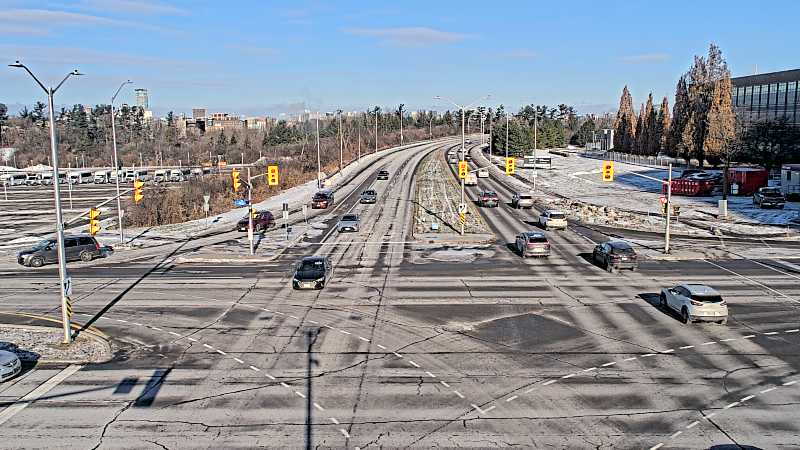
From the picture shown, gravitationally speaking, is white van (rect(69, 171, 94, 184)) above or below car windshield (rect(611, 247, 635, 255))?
below

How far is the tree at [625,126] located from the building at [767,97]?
61.4 feet

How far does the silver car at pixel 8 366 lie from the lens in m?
19.9

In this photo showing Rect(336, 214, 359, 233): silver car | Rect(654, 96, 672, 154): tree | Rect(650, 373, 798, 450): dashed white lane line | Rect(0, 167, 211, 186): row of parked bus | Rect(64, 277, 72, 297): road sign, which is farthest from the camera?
Rect(0, 167, 211, 186): row of parked bus

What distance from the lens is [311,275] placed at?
107 ft

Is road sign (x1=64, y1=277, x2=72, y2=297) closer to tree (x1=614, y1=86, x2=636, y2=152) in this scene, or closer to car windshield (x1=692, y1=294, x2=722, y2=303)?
car windshield (x1=692, y1=294, x2=722, y2=303)

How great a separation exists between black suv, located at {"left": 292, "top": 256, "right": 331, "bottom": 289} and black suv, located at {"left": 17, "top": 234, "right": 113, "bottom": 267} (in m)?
17.5

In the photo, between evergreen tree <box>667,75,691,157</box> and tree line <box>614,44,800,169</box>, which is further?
evergreen tree <box>667,75,691,157</box>

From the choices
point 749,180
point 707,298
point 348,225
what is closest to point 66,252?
point 348,225

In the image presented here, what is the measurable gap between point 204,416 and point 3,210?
7848cm

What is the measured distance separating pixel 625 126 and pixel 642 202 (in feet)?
201

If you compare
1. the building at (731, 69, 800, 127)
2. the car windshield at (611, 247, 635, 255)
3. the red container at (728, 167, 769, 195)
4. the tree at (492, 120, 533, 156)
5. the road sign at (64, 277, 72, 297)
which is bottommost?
the car windshield at (611, 247, 635, 255)

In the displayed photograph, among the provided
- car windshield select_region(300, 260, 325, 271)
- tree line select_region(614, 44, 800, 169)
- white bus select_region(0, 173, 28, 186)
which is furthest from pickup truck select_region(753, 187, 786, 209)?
white bus select_region(0, 173, 28, 186)

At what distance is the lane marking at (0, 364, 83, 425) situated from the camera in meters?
17.3

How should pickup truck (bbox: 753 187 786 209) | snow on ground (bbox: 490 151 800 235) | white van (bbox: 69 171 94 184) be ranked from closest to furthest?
snow on ground (bbox: 490 151 800 235) < pickup truck (bbox: 753 187 786 209) < white van (bbox: 69 171 94 184)
